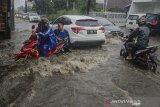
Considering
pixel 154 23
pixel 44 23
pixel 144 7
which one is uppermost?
pixel 144 7

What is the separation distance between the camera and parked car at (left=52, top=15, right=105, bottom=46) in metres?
13.5

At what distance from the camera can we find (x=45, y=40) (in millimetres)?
11641

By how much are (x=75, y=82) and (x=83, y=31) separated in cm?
517

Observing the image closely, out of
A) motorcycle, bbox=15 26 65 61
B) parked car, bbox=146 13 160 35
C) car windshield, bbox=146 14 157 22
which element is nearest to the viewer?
motorcycle, bbox=15 26 65 61

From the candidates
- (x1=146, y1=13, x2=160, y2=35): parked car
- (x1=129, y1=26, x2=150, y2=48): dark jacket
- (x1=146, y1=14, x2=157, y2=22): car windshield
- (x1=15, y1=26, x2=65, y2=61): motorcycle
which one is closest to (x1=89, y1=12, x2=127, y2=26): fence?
(x1=146, y1=14, x2=157, y2=22): car windshield

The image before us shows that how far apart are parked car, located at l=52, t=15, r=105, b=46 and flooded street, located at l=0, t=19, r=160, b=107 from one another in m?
0.94

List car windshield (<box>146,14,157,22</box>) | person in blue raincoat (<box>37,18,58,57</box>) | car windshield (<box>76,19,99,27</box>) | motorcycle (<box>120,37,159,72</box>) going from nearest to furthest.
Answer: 1. motorcycle (<box>120,37,159,72</box>)
2. person in blue raincoat (<box>37,18,58,57</box>)
3. car windshield (<box>76,19,99,27</box>)
4. car windshield (<box>146,14,157,22</box>)

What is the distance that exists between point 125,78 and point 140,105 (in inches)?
103

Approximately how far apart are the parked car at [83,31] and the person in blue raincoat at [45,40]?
184 centimetres

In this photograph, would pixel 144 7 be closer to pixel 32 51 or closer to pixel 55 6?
pixel 55 6

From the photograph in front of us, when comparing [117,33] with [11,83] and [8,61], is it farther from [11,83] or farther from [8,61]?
[11,83]

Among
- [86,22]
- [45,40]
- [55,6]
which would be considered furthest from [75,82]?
[55,6]

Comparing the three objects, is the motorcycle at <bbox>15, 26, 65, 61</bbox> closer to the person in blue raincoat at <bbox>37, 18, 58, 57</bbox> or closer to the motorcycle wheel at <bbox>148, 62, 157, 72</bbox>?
the person in blue raincoat at <bbox>37, 18, 58, 57</bbox>

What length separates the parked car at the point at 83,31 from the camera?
13.5 metres
